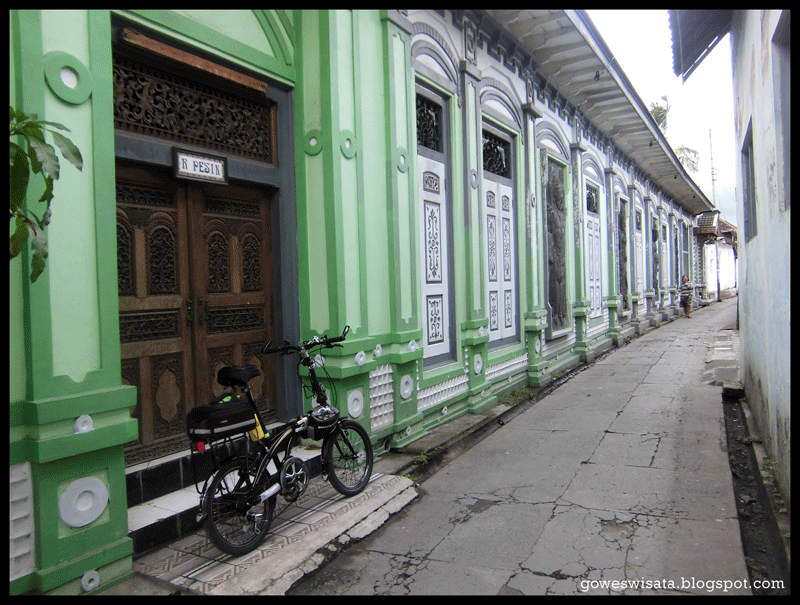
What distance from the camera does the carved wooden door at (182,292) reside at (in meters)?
3.93

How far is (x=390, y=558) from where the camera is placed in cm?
369

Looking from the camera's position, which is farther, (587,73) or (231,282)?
(587,73)

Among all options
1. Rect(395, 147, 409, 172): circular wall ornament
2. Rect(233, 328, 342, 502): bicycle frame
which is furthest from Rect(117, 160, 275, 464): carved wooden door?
Rect(395, 147, 409, 172): circular wall ornament

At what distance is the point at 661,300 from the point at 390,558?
68.2ft

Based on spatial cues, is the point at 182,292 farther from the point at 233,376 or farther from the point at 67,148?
the point at 67,148

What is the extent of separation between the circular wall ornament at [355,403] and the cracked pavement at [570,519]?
87cm

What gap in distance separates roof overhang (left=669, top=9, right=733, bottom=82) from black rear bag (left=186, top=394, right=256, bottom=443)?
6084mm

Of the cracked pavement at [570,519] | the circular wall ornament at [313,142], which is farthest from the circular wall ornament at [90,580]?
the circular wall ornament at [313,142]

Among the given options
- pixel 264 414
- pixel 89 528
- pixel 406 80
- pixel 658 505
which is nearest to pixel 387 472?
pixel 264 414

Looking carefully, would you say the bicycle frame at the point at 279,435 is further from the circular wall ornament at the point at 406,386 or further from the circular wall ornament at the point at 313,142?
the circular wall ornament at the point at 313,142

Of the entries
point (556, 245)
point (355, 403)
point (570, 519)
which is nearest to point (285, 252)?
point (355, 403)

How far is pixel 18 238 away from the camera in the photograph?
2424 millimetres

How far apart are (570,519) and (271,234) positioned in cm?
328

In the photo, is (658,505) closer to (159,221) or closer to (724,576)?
(724,576)
